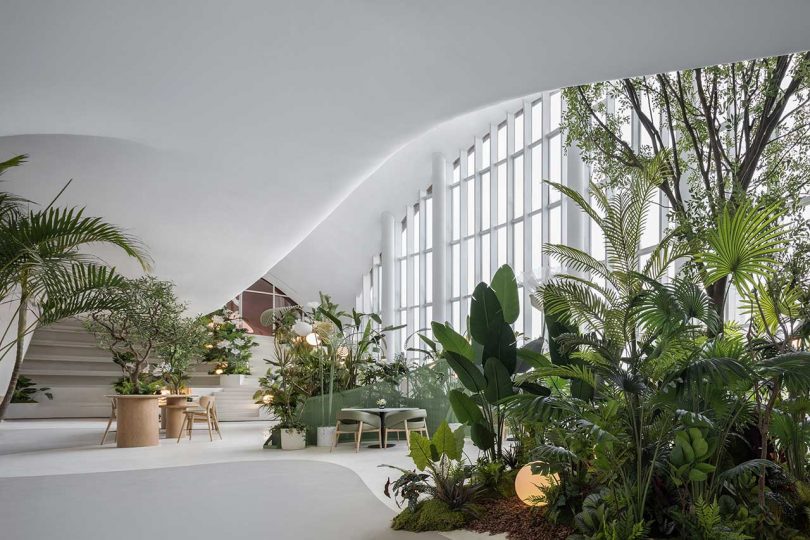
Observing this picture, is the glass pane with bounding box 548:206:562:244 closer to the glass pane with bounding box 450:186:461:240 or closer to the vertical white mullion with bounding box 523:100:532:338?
the vertical white mullion with bounding box 523:100:532:338

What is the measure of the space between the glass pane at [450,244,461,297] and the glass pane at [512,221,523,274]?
103 inches

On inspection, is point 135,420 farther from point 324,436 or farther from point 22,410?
point 22,410

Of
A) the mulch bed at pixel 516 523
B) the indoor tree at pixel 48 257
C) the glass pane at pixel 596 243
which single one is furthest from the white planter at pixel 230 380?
the mulch bed at pixel 516 523

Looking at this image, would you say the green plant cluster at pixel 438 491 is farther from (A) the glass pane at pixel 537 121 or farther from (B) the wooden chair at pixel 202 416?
(A) the glass pane at pixel 537 121

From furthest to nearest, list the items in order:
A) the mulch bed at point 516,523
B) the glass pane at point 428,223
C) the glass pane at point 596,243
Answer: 1. the glass pane at point 428,223
2. the glass pane at point 596,243
3. the mulch bed at point 516,523

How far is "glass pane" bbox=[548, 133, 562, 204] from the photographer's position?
1484 cm

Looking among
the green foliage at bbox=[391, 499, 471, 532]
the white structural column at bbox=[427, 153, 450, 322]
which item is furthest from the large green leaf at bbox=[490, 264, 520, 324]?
the white structural column at bbox=[427, 153, 450, 322]

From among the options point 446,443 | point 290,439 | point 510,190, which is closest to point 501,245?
point 510,190

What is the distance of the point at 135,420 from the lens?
32.5ft

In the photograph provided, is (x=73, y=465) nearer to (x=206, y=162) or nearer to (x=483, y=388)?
(x=206, y=162)

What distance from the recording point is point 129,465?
775cm

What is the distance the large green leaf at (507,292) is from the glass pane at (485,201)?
1190 cm

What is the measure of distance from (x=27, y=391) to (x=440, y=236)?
1085 centimetres

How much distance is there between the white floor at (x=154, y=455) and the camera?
7.38 m
